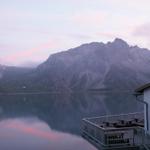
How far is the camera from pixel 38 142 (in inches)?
1587

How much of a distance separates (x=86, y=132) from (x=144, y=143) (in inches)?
490

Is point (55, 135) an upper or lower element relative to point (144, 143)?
upper

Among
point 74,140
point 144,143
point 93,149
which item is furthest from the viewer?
point 74,140

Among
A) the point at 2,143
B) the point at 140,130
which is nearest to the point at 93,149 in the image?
the point at 140,130

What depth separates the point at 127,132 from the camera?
30.7 m

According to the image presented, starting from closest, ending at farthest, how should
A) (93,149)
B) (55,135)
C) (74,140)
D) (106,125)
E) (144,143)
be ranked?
(144,143)
(93,149)
(106,125)
(74,140)
(55,135)

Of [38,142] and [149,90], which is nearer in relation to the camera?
[149,90]

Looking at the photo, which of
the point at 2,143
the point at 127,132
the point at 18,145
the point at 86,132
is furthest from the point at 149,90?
the point at 2,143

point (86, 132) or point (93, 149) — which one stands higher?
point (86, 132)

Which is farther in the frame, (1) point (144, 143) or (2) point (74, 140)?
(2) point (74, 140)

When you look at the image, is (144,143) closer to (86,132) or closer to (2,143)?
(86,132)

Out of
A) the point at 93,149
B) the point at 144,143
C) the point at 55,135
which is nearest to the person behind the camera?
the point at 144,143

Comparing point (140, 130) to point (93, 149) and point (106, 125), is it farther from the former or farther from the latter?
point (106, 125)

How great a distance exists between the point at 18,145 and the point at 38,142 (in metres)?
2.55
